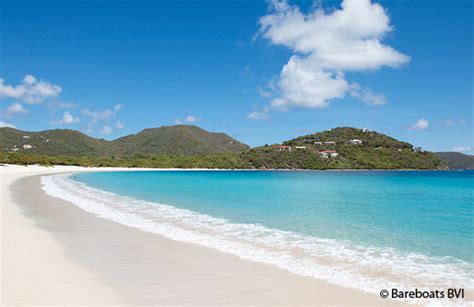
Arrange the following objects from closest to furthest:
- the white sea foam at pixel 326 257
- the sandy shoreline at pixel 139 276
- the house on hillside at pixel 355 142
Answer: the sandy shoreline at pixel 139 276
the white sea foam at pixel 326 257
the house on hillside at pixel 355 142

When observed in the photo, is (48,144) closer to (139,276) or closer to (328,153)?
(328,153)

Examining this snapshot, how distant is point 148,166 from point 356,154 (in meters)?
93.0

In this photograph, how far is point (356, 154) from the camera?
167625mm

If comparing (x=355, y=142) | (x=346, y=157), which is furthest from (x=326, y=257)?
(x=355, y=142)

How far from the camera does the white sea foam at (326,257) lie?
24.8ft

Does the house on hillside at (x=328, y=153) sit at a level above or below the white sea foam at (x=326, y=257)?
above

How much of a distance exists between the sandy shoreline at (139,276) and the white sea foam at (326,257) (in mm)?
629

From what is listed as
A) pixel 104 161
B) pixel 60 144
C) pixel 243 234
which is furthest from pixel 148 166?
pixel 243 234

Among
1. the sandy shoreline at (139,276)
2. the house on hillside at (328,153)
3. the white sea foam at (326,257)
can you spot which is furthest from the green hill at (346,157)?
the sandy shoreline at (139,276)

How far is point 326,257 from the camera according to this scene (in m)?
9.49

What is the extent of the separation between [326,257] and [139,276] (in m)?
4.78

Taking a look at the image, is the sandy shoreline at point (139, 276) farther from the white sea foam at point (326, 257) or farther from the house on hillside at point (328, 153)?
the house on hillside at point (328, 153)

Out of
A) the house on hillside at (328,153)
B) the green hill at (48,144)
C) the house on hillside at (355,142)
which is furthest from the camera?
the house on hillside at (355,142)

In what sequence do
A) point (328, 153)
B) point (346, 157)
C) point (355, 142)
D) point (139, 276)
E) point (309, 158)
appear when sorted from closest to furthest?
point (139, 276)
point (309, 158)
point (346, 157)
point (328, 153)
point (355, 142)
